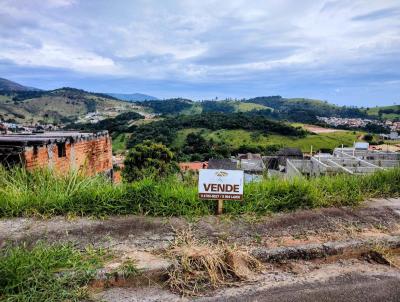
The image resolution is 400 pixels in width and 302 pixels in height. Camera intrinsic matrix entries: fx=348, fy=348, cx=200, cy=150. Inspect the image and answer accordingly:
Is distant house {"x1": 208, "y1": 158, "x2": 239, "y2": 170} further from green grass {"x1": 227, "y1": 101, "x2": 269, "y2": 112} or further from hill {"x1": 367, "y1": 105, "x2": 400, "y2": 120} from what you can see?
green grass {"x1": 227, "y1": 101, "x2": 269, "y2": 112}

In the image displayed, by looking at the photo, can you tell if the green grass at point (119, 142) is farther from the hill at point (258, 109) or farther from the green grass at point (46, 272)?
the hill at point (258, 109)

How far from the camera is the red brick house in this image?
7207 millimetres

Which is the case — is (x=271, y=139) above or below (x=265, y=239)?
below

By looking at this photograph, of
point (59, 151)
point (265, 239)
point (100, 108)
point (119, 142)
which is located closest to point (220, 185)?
point (265, 239)

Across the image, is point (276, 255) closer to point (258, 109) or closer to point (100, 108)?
point (100, 108)

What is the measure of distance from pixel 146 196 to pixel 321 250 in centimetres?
219

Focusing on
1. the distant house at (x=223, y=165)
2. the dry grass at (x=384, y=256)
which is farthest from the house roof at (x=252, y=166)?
the dry grass at (x=384, y=256)

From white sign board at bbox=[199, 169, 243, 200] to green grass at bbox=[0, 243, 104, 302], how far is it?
1.48m

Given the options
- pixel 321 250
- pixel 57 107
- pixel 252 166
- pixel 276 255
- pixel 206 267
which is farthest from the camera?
pixel 57 107

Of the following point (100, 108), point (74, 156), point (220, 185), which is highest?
point (100, 108)

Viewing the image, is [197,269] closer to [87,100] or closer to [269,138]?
[269,138]

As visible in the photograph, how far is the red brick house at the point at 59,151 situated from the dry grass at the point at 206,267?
2.71m

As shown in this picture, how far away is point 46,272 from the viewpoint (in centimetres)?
287

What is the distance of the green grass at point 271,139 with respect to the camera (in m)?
71.2
